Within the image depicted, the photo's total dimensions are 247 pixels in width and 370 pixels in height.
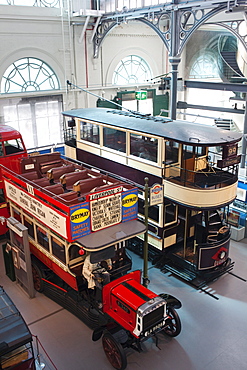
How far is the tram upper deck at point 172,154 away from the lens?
904cm

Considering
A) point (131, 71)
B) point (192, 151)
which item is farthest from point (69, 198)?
point (131, 71)

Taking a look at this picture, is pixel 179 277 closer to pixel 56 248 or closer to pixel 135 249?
pixel 135 249

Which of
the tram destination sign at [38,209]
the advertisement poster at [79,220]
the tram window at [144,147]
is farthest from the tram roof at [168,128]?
the tram destination sign at [38,209]

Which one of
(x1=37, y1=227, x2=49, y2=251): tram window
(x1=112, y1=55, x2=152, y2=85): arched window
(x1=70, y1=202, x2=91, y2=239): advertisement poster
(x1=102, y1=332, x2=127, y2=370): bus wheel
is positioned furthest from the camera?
(x1=112, y1=55, x2=152, y2=85): arched window

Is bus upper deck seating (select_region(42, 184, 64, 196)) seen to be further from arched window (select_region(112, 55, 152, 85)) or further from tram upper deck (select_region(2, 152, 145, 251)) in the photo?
arched window (select_region(112, 55, 152, 85))

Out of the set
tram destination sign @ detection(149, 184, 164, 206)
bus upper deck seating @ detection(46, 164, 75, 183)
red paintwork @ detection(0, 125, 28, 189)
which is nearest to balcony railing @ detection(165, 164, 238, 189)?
tram destination sign @ detection(149, 184, 164, 206)

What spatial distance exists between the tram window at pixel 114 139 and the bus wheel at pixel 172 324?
5.12 metres

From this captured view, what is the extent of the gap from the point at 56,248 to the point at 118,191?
1912 mm

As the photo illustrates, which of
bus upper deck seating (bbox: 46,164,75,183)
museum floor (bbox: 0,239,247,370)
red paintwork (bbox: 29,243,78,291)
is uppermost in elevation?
bus upper deck seating (bbox: 46,164,75,183)

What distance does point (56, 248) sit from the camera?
8.37m

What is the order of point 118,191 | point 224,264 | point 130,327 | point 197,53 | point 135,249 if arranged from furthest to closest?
1. point 197,53
2. point 135,249
3. point 224,264
4. point 118,191
5. point 130,327

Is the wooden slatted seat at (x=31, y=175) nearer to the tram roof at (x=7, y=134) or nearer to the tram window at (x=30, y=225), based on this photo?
the tram window at (x=30, y=225)

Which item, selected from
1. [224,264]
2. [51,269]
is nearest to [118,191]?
[51,269]

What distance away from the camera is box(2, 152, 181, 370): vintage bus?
7051mm
